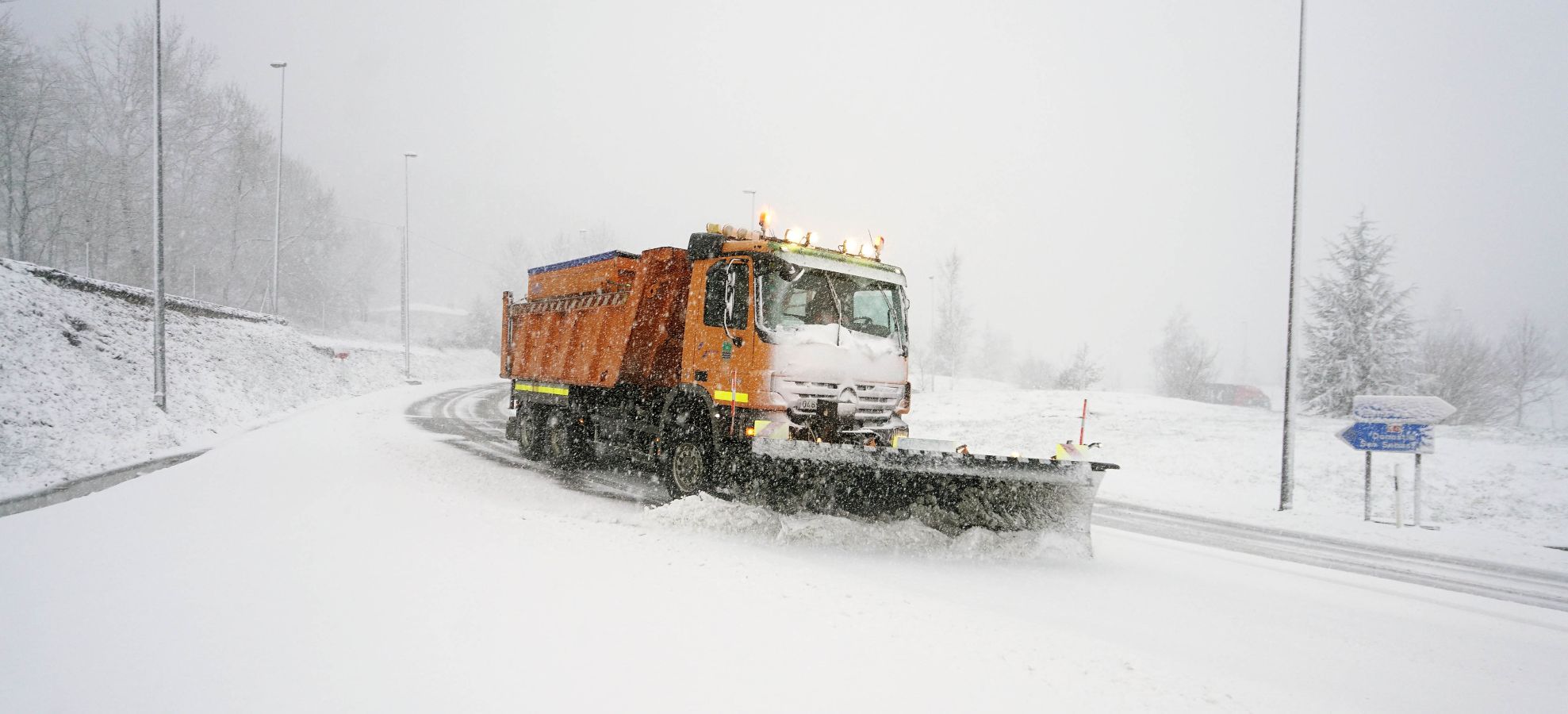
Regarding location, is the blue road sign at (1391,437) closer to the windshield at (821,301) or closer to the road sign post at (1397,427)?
the road sign post at (1397,427)

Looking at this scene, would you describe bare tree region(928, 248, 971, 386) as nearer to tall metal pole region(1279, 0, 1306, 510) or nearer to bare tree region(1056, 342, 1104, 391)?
bare tree region(1056, 342, 1104, 391)

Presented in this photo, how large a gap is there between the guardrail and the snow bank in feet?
57.2

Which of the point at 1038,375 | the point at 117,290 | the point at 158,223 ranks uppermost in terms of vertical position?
the point at 158,223

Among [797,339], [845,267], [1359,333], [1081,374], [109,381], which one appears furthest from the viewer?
[1081,374]

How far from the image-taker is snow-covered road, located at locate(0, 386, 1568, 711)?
337 centimetres

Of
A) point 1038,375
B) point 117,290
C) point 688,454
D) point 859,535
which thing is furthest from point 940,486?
point 1038,375

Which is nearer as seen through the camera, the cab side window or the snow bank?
the snow bank

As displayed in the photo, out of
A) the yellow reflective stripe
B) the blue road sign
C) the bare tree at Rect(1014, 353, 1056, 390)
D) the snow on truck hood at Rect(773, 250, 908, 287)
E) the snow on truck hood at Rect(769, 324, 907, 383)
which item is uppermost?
the snow on truck hood at Rect(773, 250, 908, 287)

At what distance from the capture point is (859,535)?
278 inches

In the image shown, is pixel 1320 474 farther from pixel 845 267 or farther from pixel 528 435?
pixel 528 435

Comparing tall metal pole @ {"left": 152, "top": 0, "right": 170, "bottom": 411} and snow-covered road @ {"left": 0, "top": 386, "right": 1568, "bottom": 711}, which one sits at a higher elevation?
tall metal pole @ {"left": 152, "top": 0, "right": 170, "bottom": 411}

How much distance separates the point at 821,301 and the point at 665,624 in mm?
4797

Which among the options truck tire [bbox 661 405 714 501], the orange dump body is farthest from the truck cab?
the orange dump body

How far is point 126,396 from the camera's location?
55.6ft
